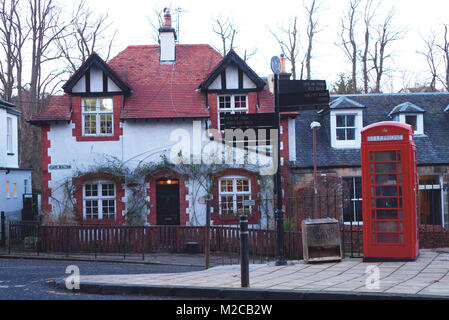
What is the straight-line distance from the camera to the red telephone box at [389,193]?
1045 centimetres

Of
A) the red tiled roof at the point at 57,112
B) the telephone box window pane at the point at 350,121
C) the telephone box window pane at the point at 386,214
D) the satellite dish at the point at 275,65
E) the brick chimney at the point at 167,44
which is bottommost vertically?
the telephone box window pane at the point at 386,214

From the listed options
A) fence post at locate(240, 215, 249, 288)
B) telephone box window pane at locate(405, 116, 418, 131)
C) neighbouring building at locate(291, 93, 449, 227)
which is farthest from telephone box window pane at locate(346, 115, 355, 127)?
fence post at locate(240, 215, 249, 288)

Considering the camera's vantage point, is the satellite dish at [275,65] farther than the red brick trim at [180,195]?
No

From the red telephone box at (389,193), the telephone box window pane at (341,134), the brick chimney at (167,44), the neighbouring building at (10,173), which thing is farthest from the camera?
the brick chimney at (167,44)

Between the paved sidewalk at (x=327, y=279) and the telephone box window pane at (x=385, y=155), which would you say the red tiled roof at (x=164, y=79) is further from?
the paved sidewalk at (x=327, y=279)

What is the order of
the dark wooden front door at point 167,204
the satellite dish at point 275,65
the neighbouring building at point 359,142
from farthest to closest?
1. the neighbouring building at point 359,142
2. the dark wooden front door at point 167,204
3. the satellite dish at point 275,65

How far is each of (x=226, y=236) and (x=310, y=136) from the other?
8513 mm

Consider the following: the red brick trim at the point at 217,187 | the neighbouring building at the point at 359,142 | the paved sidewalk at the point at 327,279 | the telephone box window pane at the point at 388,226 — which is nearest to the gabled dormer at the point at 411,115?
the neighbouring building at the point at 359,142

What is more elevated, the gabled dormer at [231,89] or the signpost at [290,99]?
the gabled dormer at [231,89]

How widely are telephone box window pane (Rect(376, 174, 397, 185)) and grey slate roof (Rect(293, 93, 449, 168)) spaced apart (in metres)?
11.4

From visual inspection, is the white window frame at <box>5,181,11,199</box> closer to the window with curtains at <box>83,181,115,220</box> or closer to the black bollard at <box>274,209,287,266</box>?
the window with curtains at <box>83,181,115,220</box>

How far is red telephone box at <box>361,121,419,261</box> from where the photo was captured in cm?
1045

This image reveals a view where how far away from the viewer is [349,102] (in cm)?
2358
